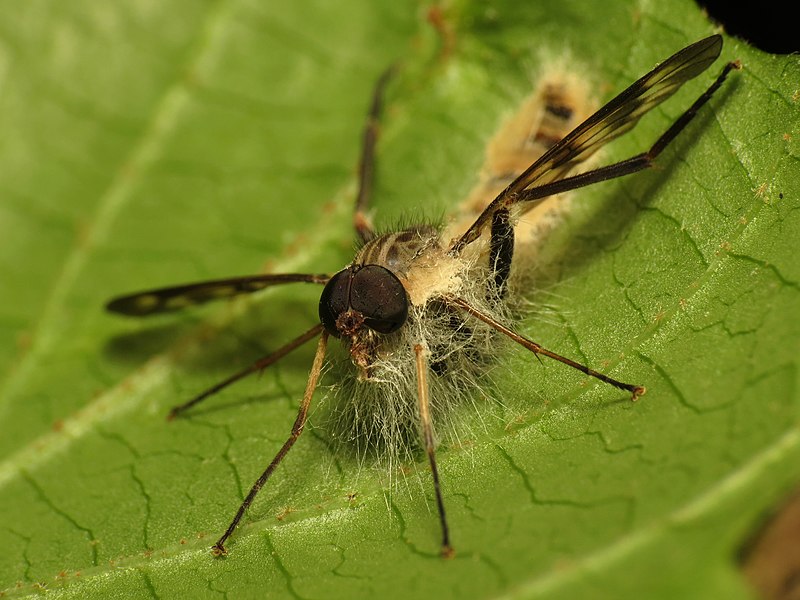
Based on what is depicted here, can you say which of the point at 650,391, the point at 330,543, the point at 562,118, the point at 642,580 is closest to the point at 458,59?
the point at 562,118

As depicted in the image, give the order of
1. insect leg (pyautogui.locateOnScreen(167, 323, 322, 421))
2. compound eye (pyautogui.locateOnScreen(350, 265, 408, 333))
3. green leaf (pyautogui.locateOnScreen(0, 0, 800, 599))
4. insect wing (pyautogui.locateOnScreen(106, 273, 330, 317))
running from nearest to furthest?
1. green leaf (pyautogui.locateOnScreen(0, 0, 800, 599))
2. compound eye (pyautogui.locateOnScreen(350, 265, 408, 333))
3. insect leg (pyautogui.locateOnScreen(167, 323, 322, 421))
4. insect wing (pyautogui.locateOnScreen(106, 273, 330, 317))

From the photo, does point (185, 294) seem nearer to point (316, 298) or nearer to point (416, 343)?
point (316, 298)

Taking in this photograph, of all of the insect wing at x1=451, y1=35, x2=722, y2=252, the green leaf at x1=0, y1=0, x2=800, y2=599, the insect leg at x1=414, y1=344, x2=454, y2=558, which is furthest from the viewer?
the insect wing at x1=451, y1=35, x2=722, y2=252

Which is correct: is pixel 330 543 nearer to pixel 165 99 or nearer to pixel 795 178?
pixel 795 178

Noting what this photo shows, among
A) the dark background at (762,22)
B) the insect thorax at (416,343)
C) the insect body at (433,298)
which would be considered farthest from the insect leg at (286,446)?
the dark background at (762,22)

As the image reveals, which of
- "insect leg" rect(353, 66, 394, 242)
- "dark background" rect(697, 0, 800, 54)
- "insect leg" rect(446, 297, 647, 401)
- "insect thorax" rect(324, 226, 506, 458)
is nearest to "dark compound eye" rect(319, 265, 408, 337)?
"insect thorax" rect(324, 226, 506, 458)

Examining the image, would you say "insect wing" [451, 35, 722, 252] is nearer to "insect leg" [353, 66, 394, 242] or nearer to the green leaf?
the green leaf

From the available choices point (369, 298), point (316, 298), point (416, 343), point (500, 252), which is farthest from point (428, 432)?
point (316, 298)
